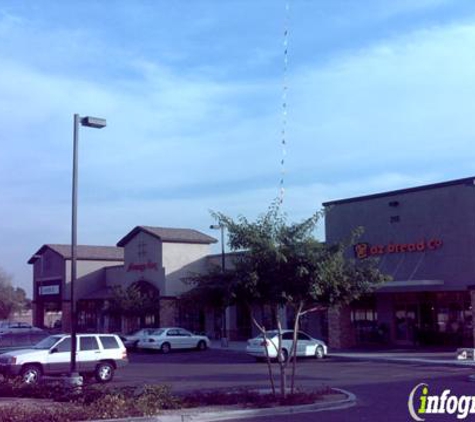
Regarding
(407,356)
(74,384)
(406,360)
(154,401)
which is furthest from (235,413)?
(407,356)

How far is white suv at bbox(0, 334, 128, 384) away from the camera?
24.0 m

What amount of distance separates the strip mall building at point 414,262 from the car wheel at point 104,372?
1367 cm

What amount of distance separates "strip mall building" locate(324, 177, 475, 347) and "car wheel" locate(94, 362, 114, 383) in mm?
13668

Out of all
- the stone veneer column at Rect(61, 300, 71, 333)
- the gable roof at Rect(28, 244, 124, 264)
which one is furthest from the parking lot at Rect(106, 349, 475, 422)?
the gable roof at Rect(28, 244, 124, 264)

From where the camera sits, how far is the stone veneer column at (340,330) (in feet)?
136

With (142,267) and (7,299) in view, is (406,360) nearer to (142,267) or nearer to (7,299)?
(142,267)

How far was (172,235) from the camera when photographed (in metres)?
56.3

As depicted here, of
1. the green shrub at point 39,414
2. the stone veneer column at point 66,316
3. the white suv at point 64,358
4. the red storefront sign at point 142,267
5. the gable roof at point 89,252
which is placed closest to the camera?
the green shrub at point 39,414

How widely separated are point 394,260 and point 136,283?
Answer: 23.1m

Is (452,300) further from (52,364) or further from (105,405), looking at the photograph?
(105,405)

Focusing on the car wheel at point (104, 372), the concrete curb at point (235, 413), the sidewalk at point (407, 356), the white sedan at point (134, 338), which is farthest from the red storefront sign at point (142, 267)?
the concrete curb at point (235, 413)

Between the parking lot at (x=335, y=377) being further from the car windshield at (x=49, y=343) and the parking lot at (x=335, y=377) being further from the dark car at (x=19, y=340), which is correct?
the dark car at (x=19, y=340)

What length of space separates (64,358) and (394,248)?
20163 mm

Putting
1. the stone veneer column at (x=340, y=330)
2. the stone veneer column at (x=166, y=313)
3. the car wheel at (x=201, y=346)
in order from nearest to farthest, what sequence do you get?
the stone veneer column at (x=340, y=330) → the car wheel at (x=201, y=346) → the stone veneer column at (x=166, y=313)
